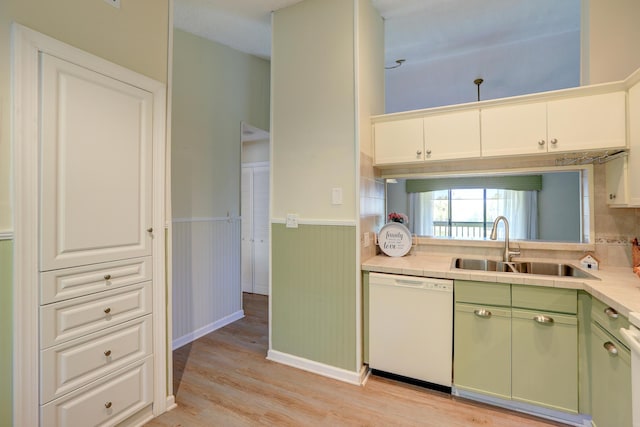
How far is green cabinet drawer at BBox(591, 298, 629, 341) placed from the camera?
1436mm

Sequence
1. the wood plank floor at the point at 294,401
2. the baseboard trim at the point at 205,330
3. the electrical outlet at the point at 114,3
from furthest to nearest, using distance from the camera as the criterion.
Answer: the baseboard trim at the point at 205,330, the wood plank floor at the point at 294,401, the electrical outlet at the point at 114,3

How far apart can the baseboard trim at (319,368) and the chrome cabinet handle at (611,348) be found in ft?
4.83

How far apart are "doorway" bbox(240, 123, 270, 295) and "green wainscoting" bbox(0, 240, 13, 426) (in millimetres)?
3158

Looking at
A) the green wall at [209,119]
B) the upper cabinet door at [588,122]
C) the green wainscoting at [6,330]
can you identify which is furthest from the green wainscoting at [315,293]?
the green wainscoting at [6,330]

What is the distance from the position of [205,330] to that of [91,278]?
179 centimetres

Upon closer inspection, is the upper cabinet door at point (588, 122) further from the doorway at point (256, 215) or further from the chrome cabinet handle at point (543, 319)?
the doorway at point (256, 215)

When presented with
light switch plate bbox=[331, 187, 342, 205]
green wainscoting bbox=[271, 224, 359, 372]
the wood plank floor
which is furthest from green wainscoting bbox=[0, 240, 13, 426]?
light switch plate bbox=[331, 187, 342, 205]

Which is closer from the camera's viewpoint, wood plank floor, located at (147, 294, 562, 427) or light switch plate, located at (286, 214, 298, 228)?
wood plank floor, located at (147, 294, 562, 427)

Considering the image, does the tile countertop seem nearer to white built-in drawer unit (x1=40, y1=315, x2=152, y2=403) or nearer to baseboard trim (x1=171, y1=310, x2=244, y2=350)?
white built-in drawer unit (x1=40, y1=315, x2=152, y2=403)

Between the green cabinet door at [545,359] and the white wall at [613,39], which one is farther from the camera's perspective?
the white wall at [613,39]

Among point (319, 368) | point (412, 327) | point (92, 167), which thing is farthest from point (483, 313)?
point (92, 167)

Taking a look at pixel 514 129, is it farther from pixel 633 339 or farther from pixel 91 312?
pixel 91 312

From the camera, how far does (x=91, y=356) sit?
159 centimetres

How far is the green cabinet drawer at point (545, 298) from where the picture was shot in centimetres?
178
